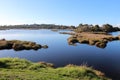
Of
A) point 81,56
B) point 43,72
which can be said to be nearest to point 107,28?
point 81,56

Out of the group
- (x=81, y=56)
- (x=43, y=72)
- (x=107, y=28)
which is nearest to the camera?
(x=43, y=72)

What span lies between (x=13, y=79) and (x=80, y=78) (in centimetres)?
728

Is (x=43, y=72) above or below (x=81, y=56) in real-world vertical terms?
above

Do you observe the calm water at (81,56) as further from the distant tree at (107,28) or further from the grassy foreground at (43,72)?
the distant tree at (107,28)

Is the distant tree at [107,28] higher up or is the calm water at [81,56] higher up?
the distant tree at [107,28]

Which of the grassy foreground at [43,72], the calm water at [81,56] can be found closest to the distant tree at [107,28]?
the calm water at [81,56]

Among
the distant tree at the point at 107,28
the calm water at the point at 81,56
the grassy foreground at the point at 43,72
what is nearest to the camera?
the grassy foreground at the point at 43,72

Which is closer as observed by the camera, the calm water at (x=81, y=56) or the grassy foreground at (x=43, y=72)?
the grassy foreground at (x=43, y=72)

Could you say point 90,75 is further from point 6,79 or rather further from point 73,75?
point 6,79

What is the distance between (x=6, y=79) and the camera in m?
15.9

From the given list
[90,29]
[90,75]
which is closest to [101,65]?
[90,75]

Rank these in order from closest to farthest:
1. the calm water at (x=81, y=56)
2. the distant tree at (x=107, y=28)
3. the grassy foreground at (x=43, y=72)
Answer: the grassy foreground at (x=43, y=72) < the calm water at (x=81, y=56) < the distant tree at (x=107, y=28)

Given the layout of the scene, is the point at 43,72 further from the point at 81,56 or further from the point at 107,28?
the point at 107,28

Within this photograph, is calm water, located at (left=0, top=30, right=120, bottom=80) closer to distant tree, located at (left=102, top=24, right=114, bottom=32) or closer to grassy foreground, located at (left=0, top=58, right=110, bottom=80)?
grassy foreground, located at (left=0, top=58, right=110, bottom=80)
